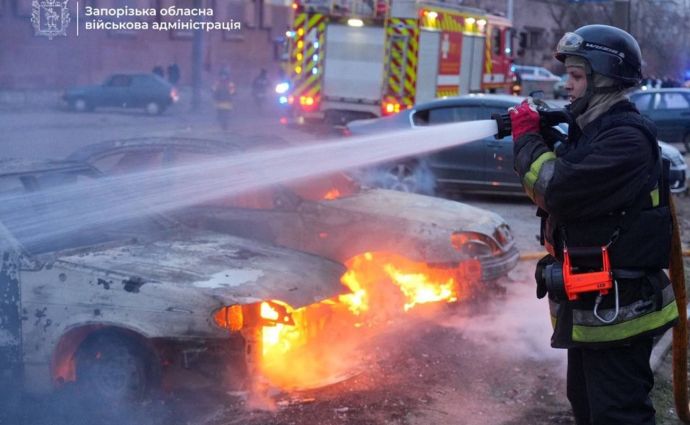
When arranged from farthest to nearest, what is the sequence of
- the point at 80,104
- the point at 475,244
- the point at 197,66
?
the point at 197,66, the point at 80,104, the point at 475,244

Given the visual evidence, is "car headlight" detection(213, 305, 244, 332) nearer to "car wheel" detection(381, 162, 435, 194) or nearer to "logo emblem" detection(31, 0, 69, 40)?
"car wheel" detection(381, 162, 435, 194)

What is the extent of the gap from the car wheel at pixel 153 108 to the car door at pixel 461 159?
17.1 metres

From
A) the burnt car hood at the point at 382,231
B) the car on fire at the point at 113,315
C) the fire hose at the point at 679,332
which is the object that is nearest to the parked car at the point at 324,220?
the burnt car hood at the point at 382,231

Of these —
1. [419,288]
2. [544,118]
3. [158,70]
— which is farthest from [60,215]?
[158,70]

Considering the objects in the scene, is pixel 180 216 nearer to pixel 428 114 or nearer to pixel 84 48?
pixel 428 114

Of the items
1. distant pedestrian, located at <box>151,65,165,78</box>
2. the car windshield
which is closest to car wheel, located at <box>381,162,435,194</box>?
the car windshield

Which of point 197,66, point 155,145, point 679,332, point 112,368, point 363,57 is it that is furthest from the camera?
point 197,66

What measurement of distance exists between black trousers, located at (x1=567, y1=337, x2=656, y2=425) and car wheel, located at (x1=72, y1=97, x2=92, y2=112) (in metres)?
25.1

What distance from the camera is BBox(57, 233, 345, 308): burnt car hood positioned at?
481cm

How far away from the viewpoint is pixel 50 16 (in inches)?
634

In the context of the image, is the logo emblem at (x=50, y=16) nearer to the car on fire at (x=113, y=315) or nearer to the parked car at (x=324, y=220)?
the parked car at (x=324, y=220)

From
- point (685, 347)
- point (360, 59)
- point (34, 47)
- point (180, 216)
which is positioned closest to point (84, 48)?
point (34, 47)

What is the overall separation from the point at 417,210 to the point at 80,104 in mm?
21496

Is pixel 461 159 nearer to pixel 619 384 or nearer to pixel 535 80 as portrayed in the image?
pixel 619 384
